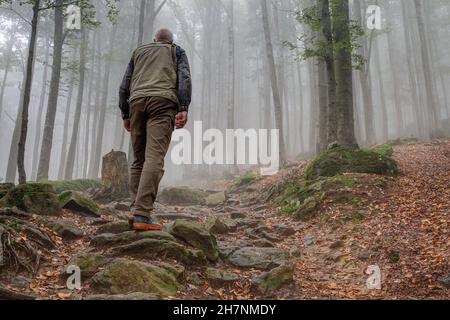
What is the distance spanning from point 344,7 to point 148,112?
27.5 feet

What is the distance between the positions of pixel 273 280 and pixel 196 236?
1204 mm

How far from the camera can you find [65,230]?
476 centimetres

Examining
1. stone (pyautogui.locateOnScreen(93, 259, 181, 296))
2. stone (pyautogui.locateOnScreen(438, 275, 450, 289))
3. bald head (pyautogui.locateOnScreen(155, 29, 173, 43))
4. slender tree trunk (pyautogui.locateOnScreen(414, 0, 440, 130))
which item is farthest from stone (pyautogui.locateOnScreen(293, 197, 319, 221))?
slender tree trunk (pyautogui.locateOnScreen(414, 0, 440, 130))

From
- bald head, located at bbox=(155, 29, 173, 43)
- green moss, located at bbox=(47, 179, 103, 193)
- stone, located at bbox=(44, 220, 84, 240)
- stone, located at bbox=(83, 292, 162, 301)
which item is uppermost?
bald head, located at bbox=(155, 29, 173, 43)

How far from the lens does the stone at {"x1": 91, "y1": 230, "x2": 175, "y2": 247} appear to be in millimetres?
4219

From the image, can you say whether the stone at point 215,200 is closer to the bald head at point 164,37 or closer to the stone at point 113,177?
the stone at point 113,177

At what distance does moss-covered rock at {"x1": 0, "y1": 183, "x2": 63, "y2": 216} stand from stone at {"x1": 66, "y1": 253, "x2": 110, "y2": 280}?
216cm

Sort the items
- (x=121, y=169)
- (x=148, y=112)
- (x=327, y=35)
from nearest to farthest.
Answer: (x=148, y=112)
(x=121, y=169)
(x=327, y=35)

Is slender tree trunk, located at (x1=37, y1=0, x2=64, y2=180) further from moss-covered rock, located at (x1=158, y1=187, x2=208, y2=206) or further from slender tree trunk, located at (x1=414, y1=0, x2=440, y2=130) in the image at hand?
slender tree trunk, located at (x1=414, y1=0, x2=440, y2=130)

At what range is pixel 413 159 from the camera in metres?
11.0

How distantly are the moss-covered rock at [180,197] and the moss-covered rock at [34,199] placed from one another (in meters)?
5.57

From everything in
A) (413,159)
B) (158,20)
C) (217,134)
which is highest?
(158,20)
